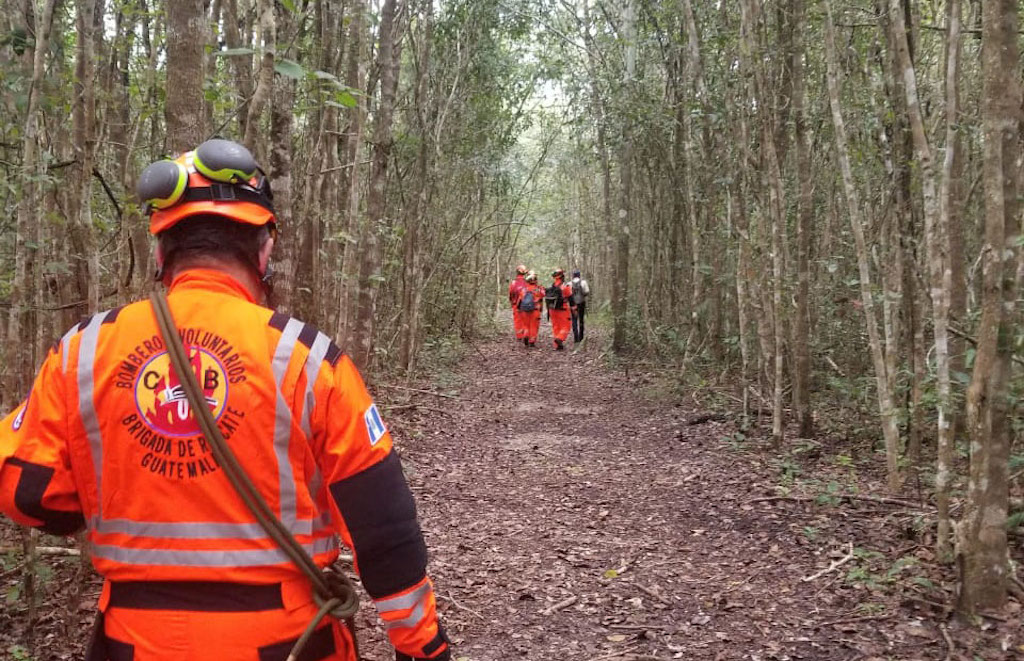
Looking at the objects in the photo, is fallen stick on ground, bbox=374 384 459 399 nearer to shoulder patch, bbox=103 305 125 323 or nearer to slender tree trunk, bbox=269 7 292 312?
slender tree trunk, bbox=269 7 292 312

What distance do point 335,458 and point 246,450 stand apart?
0.63 feet

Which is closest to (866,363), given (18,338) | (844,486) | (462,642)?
(844,486)

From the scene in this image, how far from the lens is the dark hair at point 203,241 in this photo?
1790 mm

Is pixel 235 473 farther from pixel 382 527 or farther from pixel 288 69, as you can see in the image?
pixel 288 69

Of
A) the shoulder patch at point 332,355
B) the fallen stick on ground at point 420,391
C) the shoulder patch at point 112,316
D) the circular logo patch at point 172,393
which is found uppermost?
the shoulder patch at point 112,316

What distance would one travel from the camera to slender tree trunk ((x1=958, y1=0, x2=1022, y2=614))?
3646 millimetres

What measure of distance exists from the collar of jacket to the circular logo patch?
0.17 m

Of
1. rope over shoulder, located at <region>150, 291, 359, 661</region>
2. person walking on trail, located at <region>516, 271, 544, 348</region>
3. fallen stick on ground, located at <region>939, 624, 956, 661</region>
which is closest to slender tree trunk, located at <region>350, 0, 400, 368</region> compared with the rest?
fallen stick on ground, located at <region>939, 624, 956, 661</region>

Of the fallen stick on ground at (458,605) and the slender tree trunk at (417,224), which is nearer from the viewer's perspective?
the fallen stick on ground at (458,605)

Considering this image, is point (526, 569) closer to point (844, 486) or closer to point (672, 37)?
point (844, 486)

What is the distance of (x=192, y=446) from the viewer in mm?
1647

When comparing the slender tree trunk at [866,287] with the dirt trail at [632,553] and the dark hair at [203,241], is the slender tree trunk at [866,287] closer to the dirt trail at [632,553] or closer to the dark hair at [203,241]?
the dirt trail at [632,553]

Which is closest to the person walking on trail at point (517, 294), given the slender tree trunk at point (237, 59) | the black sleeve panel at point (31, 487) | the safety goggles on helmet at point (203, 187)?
the slender tree trunk at point (237, 59)

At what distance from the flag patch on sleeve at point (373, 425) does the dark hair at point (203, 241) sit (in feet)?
1.60
